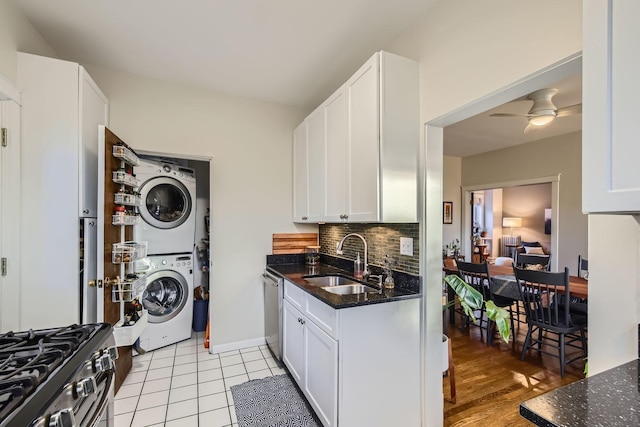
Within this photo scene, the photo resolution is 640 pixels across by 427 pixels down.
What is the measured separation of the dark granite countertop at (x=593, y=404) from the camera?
0.71m

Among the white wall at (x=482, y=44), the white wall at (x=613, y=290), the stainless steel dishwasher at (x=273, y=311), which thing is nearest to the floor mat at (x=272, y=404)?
the stainless steel dishwasher at (x=273, y=311)

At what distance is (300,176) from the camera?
9.96 ft

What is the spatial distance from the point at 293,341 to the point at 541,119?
304 cm

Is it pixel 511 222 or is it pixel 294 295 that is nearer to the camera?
pixel 294 295

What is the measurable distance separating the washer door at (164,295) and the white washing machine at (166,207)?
0.89ft

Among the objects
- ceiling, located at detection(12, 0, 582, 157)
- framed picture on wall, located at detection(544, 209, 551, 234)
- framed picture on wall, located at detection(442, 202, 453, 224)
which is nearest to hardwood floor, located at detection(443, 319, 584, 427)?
framed picture on wall, located at detection(442, 202, 453, 224)

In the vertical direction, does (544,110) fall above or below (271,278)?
above

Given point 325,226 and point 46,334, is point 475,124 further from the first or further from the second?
point 46,334

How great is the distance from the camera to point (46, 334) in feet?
3.74

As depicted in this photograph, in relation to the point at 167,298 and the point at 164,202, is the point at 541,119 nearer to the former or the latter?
the point at 164,202

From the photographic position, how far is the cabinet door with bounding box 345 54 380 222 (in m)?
1.80

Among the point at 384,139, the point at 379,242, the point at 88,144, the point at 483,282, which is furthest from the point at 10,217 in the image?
the point at 483,282

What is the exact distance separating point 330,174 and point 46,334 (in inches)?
74.3

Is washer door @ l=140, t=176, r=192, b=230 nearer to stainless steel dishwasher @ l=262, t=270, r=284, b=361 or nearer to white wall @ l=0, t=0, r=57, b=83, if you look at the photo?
stainless steel dishwasher @ l=262, t=270, r=284, b=361
